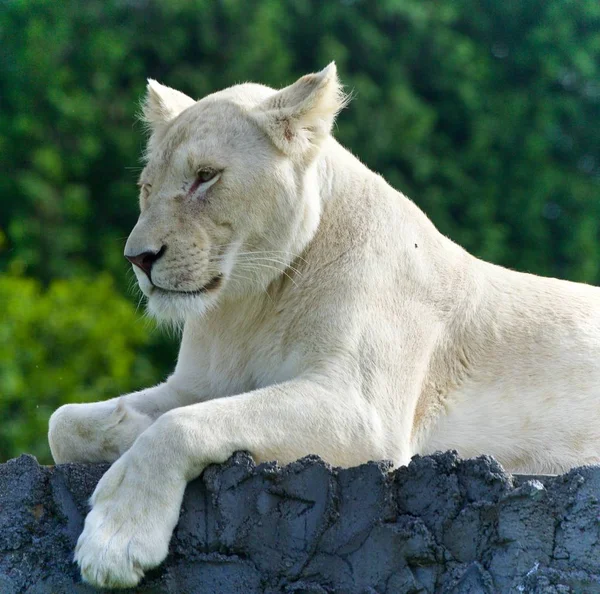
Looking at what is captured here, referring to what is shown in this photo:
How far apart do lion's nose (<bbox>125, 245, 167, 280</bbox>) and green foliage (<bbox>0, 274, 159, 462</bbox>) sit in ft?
21.5

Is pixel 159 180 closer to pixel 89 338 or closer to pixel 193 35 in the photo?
pixel 89 338

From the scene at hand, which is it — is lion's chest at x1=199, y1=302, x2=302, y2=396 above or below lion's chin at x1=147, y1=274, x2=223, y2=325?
below

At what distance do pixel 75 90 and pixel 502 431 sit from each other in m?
11.0

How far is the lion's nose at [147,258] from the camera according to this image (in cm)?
446

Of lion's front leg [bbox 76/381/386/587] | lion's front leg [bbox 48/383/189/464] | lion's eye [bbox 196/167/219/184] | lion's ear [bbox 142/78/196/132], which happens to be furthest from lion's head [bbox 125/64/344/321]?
lion's front leg [bbox 76/381/386/587]

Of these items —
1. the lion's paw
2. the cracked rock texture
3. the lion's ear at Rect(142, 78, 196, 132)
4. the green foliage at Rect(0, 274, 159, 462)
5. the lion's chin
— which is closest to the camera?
the cracked rock texture

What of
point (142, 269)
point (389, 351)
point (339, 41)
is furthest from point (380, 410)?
point (339, 41)

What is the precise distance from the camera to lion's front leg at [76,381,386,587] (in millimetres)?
3580

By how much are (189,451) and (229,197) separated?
1.23 m

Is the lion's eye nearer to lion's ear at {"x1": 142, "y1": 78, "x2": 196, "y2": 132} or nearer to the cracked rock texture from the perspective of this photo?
lion's ear at {"x1": 142, "y1": 78, "x2": 196, "y2": 132}

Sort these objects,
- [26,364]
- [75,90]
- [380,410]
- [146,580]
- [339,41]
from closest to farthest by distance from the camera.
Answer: [146,580], [380,410], [26,364], [75,90], [339,41]

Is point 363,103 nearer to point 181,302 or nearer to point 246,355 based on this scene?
point 246,355

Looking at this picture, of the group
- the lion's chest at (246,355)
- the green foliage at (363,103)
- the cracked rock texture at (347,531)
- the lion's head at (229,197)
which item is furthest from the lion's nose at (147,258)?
the green foliage at (363,103)

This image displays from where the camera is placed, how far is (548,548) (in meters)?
3.38
